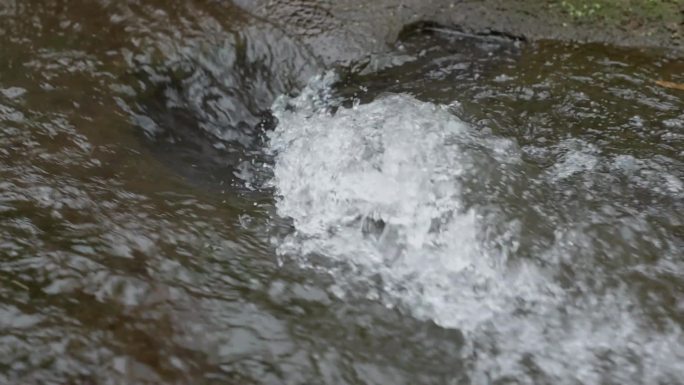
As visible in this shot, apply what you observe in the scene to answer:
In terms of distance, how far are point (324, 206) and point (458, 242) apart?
671 millimetres

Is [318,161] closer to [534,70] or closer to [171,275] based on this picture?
[171,275]

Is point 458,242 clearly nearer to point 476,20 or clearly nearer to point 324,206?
point 324,206

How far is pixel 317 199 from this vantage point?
9.93 ft

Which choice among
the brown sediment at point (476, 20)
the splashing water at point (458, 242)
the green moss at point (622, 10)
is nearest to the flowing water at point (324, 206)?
the splashing water at point (458, 242)

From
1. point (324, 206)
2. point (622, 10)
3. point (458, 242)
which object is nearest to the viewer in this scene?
point (458, 242)

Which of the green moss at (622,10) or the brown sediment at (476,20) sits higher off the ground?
the green moss at (622,10)

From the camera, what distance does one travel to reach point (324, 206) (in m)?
2.98

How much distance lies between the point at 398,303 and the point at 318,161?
1.17 metres

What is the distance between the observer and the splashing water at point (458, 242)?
2201mm

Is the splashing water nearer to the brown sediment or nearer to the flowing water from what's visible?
the flowing water

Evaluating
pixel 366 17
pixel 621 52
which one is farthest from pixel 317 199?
pixel 621 52

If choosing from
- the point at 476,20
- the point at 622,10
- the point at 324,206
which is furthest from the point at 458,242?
the point at 622,10

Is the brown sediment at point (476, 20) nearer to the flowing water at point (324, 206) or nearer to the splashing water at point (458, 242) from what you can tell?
the flowing water at point (324, 206)

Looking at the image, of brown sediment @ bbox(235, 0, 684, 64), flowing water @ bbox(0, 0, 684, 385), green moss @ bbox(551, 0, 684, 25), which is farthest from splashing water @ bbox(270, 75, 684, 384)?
green moss @ bbox(551, 0, 684, 25)
